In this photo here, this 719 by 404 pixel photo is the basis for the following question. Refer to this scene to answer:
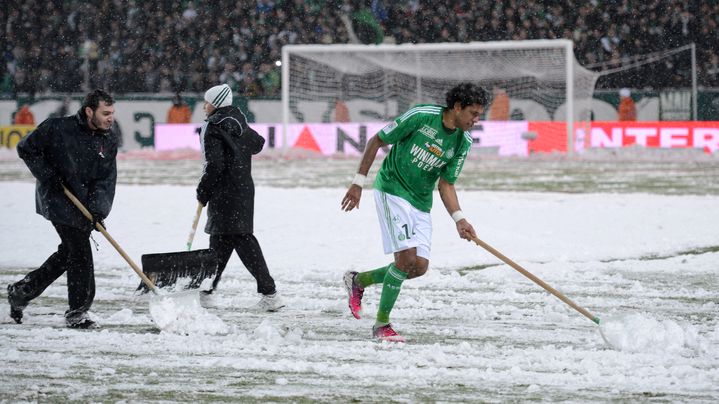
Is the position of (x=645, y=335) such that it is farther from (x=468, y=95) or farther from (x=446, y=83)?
(x=446, y=83)

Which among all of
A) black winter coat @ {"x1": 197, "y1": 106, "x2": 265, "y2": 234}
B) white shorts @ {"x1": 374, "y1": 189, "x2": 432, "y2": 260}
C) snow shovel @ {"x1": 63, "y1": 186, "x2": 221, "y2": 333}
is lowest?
snow shovel @ {"x1": 63, "y1": 186, "x2": 221, "y2": 333}

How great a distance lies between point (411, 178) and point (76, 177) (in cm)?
206

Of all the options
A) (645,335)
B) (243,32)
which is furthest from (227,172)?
(243,32)

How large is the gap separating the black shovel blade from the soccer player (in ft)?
3.96

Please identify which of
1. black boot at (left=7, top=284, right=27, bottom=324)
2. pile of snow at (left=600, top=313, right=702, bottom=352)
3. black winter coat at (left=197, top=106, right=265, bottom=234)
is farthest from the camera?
black winter coat at (left=197, top=106, right=265, bottom=234)

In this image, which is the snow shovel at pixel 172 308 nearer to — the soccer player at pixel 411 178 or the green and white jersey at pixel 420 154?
the soccer player at pixel 411 178

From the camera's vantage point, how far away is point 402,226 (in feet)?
20.7

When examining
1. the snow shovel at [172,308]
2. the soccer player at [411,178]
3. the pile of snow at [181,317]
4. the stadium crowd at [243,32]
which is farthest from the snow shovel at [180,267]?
the stadium crowd at [243,32]

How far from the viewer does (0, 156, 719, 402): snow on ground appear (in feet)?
16.5

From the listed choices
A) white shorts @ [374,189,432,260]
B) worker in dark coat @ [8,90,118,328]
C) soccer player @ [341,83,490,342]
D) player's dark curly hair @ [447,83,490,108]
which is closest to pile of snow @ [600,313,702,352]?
soccer player @ [341,83,490,342]

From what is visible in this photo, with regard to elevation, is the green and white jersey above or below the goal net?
below

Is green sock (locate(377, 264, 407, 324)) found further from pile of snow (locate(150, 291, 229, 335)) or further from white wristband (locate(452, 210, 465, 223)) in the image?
pile of snow (locate(150, 291, 229, 335))

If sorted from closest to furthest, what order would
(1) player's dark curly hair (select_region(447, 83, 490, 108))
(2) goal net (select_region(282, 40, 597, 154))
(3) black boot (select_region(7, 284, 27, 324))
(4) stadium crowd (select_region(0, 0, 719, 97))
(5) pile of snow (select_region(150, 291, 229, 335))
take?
(1) player's dark curly hair (select_region(447, 83, 490, 108))
(5) pile of snow (select_region(150, 291, 229, 335))
(3) black boot (select_region(7, 284, 27, 324))
(2) goal net (select_region(282, 40, 597, 154))
(4) stadium crowd (select_region(0, 0, 719, 97))

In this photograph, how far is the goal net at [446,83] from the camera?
2541cm
